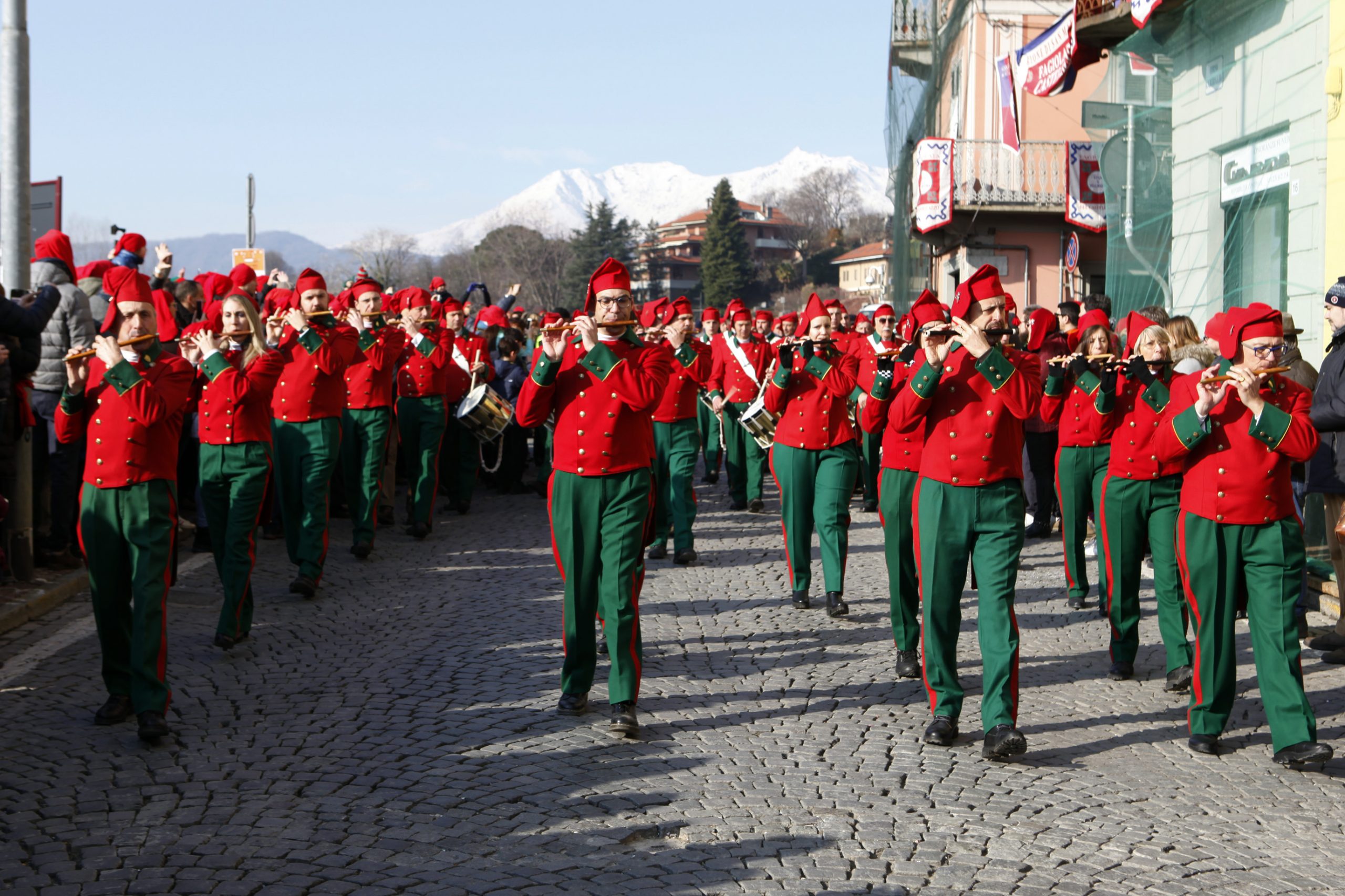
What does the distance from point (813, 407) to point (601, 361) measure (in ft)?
10.4

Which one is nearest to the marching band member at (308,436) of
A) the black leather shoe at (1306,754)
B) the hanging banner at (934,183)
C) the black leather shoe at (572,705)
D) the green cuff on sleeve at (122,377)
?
the green cuff on sleeve at (122,377)

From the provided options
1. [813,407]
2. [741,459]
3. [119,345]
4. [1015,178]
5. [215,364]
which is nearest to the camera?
[119,345]

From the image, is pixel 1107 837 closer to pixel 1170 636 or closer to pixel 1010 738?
pixel 1010 738

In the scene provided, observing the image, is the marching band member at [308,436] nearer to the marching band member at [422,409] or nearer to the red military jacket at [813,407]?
the marching band member at [422,409]

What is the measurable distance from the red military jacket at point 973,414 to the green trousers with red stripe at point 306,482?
4.87 metres

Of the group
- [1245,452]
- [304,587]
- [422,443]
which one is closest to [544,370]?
[1245,452]

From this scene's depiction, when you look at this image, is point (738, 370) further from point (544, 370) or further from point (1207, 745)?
point (1207, 745)

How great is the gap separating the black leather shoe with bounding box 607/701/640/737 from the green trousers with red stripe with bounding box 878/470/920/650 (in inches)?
79.0

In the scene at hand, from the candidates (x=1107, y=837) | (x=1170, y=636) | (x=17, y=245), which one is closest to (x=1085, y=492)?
(x=1170, y=636)

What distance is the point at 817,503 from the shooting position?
984 cm

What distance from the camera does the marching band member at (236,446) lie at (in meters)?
8.34

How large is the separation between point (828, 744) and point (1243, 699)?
102 inches

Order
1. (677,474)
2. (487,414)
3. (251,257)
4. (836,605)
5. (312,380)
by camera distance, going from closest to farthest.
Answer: (836,605), (312,380), (677,474), (487,414), (251,257)

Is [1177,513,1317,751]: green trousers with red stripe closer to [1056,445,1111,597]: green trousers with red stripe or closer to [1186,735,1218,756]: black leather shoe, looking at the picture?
[1186,735,1218,756]: black leather shoe
